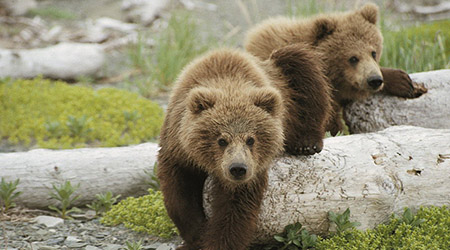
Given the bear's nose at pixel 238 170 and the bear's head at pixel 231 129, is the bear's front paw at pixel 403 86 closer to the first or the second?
the bear's head at pixel 231 129

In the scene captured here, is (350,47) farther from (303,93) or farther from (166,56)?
(166,56)

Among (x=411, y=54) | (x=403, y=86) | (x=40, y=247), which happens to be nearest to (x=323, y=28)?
(x=403, y=86)

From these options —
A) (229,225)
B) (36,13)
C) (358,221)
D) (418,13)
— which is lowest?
(418,13)

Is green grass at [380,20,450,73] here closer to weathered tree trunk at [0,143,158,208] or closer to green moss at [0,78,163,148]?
green moss at [0,78,163,148]

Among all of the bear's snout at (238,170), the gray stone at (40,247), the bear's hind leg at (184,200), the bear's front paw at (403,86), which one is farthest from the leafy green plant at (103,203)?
the bear's front paw at (403,86)

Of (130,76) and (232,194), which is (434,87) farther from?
(130,76)

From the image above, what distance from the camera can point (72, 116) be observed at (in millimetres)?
6410

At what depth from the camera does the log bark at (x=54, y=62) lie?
8188 mm

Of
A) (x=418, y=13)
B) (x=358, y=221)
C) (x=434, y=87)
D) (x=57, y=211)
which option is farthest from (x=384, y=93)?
(x=418, y=13)

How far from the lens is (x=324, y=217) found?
3.90 m

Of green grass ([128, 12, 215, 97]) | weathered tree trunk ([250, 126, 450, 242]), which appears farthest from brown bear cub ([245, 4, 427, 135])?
green grass ([128, 12, 215, 97])

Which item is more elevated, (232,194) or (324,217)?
(232,194)

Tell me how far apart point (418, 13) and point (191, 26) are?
21.7ft

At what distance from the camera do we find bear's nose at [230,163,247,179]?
10.5 feet
